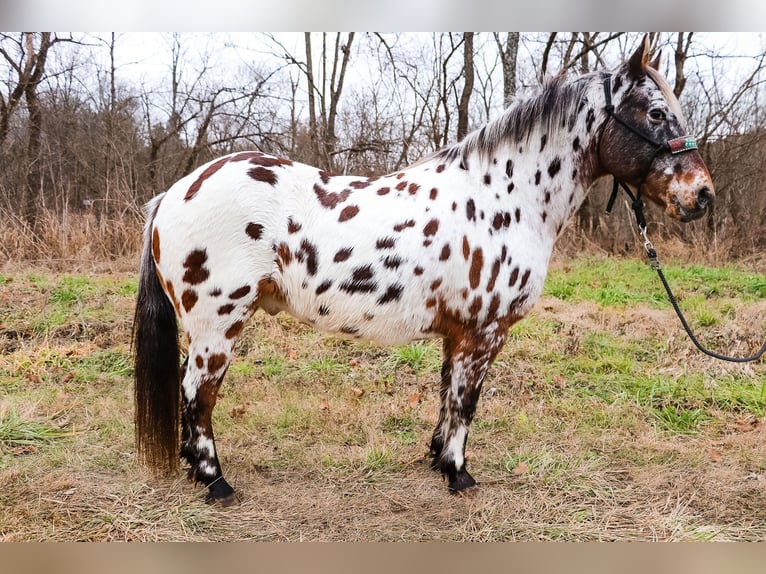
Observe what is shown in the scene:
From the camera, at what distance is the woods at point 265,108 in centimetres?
284

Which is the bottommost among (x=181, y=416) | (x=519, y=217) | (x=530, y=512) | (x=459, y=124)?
(x=530, y=512)

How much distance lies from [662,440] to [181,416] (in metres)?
2.27

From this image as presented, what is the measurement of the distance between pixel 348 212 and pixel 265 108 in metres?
1.27

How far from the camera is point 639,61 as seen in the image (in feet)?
6.41

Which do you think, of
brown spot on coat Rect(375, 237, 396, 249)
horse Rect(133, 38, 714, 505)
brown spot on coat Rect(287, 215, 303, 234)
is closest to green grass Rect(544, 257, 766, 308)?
horse Rect(133, 38, 714, 505)

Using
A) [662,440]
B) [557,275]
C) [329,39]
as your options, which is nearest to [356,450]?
[662,440]

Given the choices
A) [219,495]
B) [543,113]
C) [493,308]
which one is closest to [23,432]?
[219,495]

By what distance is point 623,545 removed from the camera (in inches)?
82.0

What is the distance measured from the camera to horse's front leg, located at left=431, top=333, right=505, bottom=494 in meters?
2.07

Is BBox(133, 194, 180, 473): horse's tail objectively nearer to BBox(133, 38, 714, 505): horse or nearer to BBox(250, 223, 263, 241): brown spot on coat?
BBox(133, 38, 714, 505): horse

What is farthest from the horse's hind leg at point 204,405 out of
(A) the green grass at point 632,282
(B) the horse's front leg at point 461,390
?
(A) the green grass at point 632,282

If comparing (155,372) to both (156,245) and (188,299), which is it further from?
(156,245)
